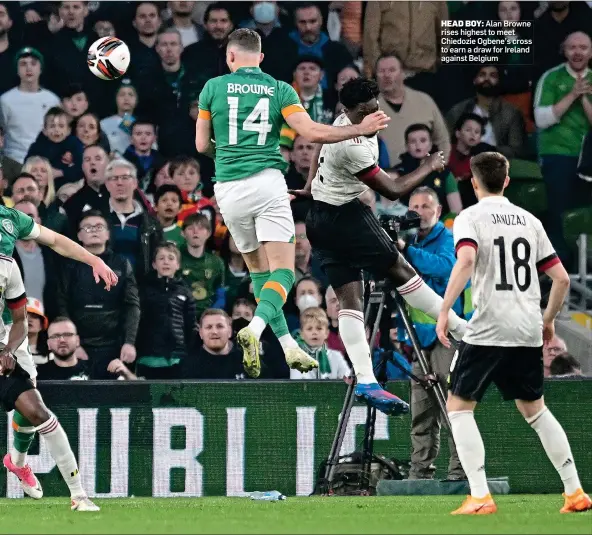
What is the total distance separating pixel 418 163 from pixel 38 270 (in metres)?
4.39

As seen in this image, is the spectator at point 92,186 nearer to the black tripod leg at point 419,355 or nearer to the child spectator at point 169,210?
the child spectator at point 169,210

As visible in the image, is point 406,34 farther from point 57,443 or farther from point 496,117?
point 57,443

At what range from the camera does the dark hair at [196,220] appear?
14453 millimetres

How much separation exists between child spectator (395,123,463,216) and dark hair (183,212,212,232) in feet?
7.36

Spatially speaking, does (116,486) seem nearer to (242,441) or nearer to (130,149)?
(242,441)

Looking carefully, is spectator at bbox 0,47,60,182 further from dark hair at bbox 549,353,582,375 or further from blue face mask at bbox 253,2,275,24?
dark hair at bbox 549,353,582,375

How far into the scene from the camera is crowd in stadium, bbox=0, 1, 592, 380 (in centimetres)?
1416

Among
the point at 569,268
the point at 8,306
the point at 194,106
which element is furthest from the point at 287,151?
the point at 8,306

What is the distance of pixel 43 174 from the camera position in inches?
577

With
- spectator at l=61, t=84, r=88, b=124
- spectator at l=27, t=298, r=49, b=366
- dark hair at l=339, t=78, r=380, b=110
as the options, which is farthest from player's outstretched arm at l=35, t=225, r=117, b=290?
spectator at l=61, t=84, r=88, b=124

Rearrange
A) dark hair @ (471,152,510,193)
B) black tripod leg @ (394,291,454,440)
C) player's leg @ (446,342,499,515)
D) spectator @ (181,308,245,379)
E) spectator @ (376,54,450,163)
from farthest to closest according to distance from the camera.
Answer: spectator @ (376,54,450,163), spectator @ (181,308,245,379), black tripod leg @ (394,291,454,440), dark hair @ (471,152,510,193), player's leg @ (446,342,499,515)

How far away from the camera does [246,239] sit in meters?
10.1

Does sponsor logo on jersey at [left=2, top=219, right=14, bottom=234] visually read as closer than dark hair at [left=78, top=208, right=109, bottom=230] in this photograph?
Yes

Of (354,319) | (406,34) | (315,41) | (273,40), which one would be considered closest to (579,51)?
(406,34)
